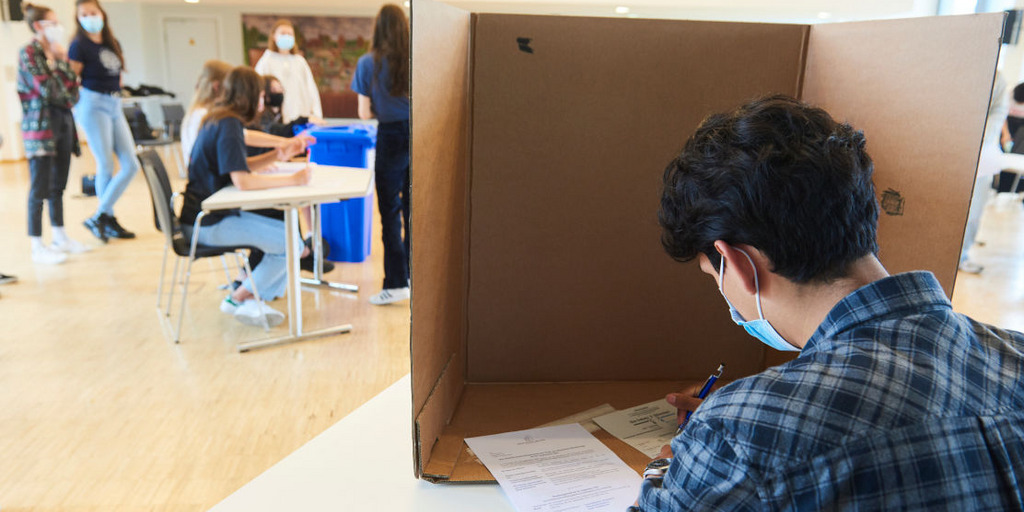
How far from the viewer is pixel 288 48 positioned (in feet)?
16.9

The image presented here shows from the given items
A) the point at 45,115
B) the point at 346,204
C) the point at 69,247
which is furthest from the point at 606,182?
the point at 69,247

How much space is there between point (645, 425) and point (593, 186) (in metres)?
0.39

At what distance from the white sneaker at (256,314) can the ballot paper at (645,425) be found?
237cm

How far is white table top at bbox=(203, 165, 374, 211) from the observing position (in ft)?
8.89

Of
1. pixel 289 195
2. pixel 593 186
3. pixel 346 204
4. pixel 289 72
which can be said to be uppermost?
pixel 289 72

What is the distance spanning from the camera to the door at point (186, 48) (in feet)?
34.9

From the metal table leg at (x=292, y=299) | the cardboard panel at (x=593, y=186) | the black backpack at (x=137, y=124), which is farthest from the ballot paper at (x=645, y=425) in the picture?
the black backpack at (x=137, y=124)

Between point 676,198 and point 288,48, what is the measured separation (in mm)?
4936

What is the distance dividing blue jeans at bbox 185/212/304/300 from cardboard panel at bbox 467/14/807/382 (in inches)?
79.3

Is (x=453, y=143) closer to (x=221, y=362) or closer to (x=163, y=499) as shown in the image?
(x=163, y=499)

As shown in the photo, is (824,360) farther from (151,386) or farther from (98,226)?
(98,226)

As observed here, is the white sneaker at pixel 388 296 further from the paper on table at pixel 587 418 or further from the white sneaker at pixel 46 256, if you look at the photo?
the paper on table at pixel 587 418

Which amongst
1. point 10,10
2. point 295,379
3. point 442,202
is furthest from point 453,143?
point 10,10

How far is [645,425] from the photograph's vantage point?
1117mm
